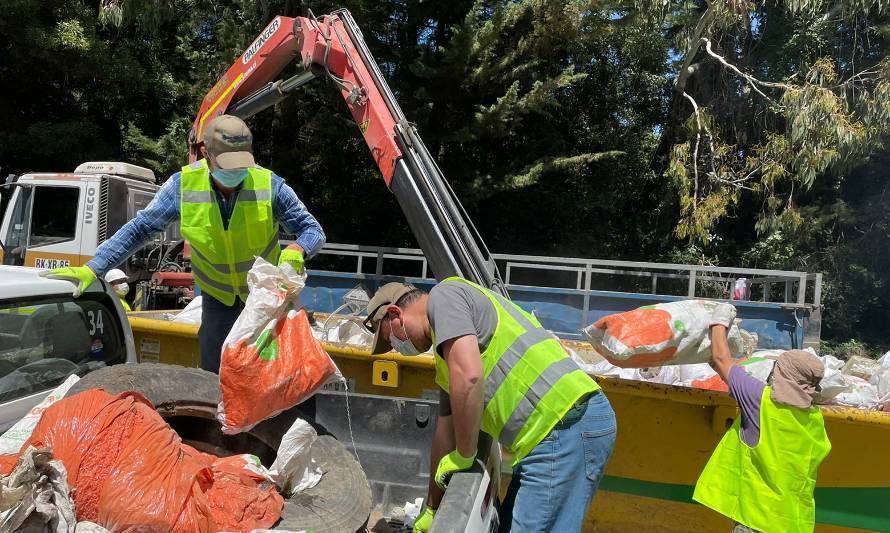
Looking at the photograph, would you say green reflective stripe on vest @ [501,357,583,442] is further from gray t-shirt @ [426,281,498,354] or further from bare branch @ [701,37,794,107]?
bare branch @ [701,37,794,107]

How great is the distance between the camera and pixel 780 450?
2564 mm

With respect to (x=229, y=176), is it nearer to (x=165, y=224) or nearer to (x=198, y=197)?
(x=198, y=197)

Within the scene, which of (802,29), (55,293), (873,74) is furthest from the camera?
(802,29)

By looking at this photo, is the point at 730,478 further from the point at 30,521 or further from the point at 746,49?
the point at 746,49

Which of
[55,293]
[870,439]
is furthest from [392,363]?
[870,439]

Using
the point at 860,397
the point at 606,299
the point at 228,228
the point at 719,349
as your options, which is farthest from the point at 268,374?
the point at 606,299

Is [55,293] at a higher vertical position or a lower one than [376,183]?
lower

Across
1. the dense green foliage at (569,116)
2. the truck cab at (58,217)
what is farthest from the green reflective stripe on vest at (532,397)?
the dense green foliage at (569,116)

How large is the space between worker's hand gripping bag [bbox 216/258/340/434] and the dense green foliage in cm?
904

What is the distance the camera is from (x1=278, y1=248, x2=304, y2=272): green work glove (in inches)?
112

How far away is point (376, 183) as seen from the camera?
13.7 m

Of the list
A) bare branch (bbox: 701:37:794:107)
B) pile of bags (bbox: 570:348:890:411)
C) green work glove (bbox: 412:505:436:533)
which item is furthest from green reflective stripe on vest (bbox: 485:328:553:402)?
bare branch (bbox: 701:37:794:107)

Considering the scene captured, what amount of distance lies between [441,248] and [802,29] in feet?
43.0

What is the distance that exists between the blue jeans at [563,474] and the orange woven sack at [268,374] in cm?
106
